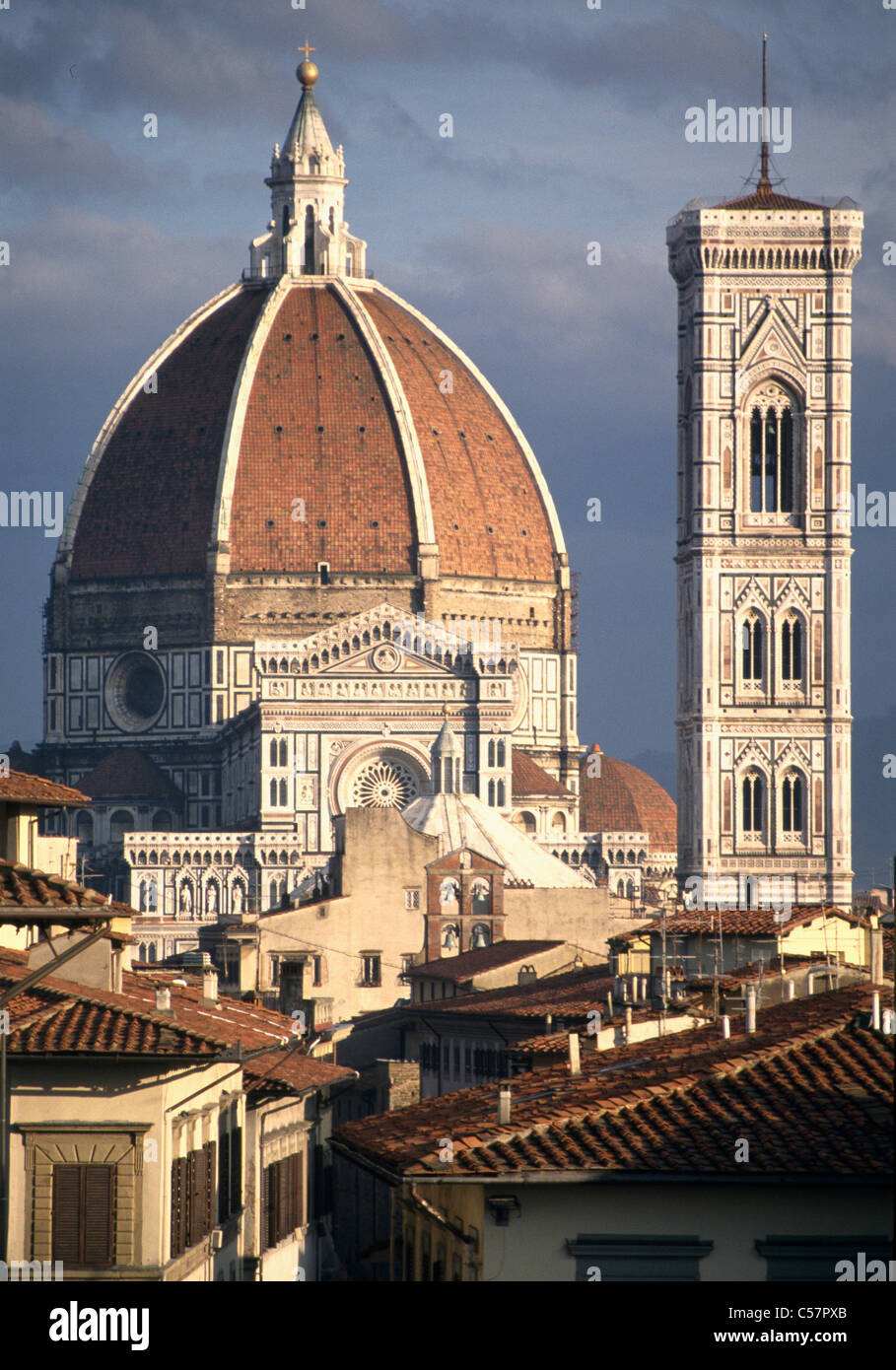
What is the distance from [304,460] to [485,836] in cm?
4771

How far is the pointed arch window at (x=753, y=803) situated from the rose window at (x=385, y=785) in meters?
22.7

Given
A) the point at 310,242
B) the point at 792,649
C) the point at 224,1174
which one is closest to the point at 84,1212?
the point at 224,1174

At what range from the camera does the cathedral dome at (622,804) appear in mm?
140750

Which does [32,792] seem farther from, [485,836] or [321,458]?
[321,458]

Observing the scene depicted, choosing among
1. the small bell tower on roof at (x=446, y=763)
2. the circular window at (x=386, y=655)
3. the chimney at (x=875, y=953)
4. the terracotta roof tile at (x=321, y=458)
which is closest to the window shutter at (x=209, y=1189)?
the chimney at (x=875, y=953)

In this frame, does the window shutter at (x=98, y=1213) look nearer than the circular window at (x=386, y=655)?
Yes

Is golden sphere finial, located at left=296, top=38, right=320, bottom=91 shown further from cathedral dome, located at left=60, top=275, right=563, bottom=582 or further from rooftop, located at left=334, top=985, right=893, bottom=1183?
rooftop, located at left=334, top=985, right=893, bottom=1183

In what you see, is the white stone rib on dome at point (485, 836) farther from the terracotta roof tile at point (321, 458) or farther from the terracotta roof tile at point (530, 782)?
the terracotta roof tile at point (321, 458)

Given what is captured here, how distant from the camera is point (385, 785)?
12238 cm

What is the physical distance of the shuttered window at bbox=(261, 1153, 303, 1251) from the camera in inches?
1161

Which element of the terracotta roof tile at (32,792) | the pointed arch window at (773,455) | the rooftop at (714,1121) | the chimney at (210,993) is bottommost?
the chimney at (210,993)

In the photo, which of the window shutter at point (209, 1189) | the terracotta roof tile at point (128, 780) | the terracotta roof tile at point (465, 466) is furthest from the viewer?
the terracotta roof tile at point (465, 466)

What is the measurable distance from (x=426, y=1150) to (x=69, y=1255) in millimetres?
4055

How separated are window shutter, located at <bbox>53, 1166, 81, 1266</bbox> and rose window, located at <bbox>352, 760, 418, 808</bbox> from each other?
3885 inches
